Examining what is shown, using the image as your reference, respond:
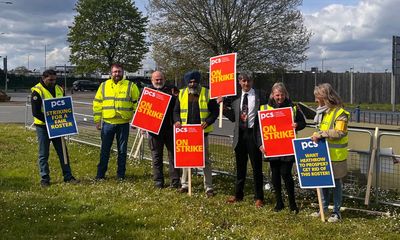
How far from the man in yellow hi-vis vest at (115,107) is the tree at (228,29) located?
30316 mm

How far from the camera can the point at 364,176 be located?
8539 millimetres

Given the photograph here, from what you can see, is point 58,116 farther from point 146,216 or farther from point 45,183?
point 146,216

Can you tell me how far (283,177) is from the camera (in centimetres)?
753

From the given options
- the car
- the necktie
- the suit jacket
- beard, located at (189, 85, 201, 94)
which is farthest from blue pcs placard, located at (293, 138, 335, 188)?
the car

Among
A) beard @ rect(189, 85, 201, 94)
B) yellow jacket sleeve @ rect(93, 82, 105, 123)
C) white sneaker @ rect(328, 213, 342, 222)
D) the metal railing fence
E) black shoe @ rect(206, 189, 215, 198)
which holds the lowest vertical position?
white sneaker @ rect(328, 213, 342, 222)

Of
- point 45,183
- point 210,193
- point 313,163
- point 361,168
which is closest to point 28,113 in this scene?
point 45,183

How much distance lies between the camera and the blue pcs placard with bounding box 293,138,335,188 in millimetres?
7020

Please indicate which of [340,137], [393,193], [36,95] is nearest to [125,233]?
[340,137]

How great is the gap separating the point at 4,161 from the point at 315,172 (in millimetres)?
7917

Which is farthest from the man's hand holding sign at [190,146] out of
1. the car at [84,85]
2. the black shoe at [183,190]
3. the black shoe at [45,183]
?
the car at [84,85]

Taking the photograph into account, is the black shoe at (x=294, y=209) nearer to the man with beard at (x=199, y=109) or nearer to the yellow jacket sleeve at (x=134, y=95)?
the man with beard at (x=199, y=109)

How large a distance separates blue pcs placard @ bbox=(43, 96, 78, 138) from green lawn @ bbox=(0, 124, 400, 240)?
1.02 meters

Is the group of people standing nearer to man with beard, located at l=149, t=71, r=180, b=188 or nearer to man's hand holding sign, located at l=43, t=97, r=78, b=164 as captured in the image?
man with beard, located at l=149, t=71, r=180, b=188

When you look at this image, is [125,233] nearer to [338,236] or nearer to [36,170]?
[338,236]
